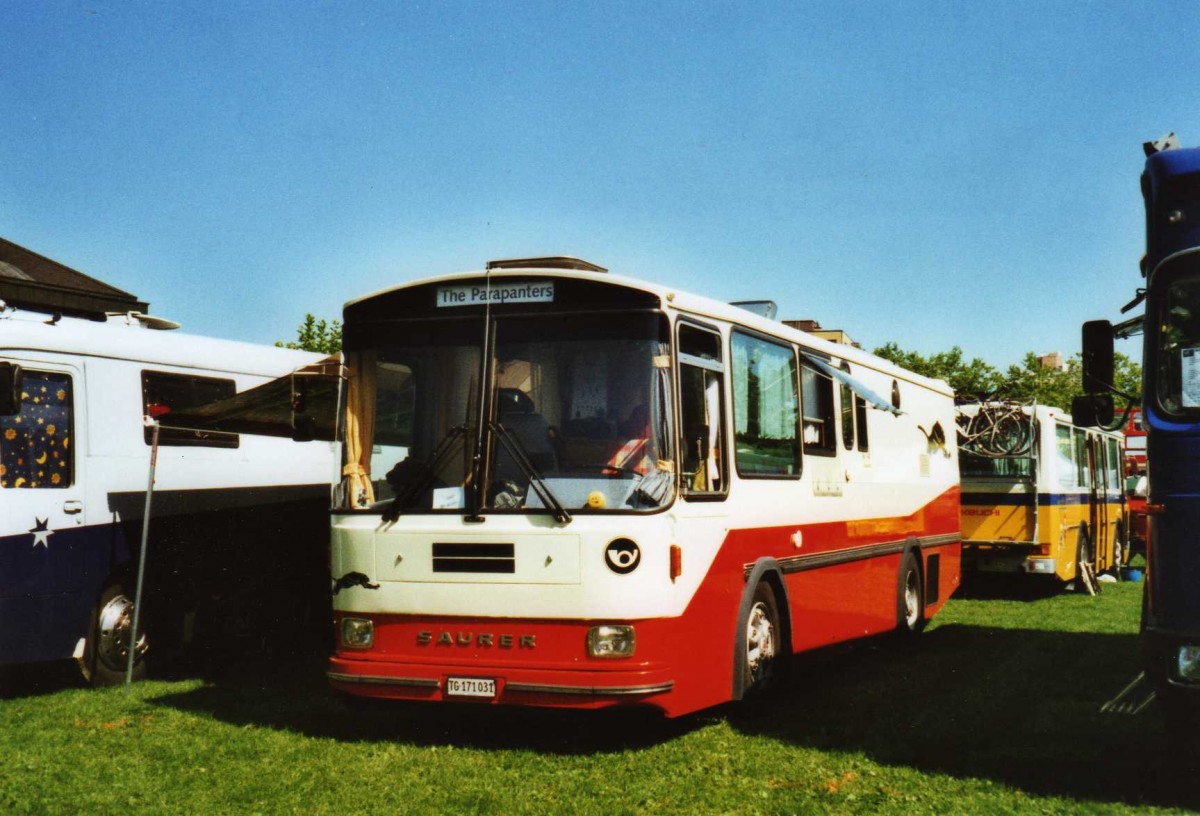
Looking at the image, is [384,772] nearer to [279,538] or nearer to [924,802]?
[924,802]

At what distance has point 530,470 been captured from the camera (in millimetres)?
7770

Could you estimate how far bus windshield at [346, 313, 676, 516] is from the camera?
25.4 ft

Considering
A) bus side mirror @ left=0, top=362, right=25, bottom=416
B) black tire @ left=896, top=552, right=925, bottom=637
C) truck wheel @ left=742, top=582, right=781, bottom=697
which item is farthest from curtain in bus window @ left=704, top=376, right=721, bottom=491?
black tire @ left=896, top=552, right=925, bottom=637

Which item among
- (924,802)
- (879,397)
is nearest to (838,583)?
(879,397)

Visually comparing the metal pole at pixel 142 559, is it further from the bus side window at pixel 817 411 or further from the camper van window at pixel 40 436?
the bus side window at pixel 817 411

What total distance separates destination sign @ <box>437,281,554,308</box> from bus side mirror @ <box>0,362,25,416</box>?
341cm

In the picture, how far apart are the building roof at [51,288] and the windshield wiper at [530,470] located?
3276 cm

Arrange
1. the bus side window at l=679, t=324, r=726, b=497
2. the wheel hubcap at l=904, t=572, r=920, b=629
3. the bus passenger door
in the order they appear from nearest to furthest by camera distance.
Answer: the bus side window at l=679, t=324, r=726, b=497
the wheel hubcap at l=904, t=572, r=920, b=629
the bus passenger door

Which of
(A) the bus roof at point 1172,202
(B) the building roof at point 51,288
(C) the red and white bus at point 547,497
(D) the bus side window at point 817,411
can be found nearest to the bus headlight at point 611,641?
(C) the red and white bus at point 547,497

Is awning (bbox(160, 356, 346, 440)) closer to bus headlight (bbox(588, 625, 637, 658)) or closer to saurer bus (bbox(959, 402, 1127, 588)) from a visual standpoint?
bus headlight (bbox(588, 625, 637, 658))

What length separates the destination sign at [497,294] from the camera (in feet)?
26.4

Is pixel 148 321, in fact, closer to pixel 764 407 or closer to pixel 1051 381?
pixel 764 407

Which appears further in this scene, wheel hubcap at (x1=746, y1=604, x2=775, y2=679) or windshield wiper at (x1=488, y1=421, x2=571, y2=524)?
wheel hubcap at (x1=746, y1=604, x2=775, y2=679)

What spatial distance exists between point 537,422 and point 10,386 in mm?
4215
